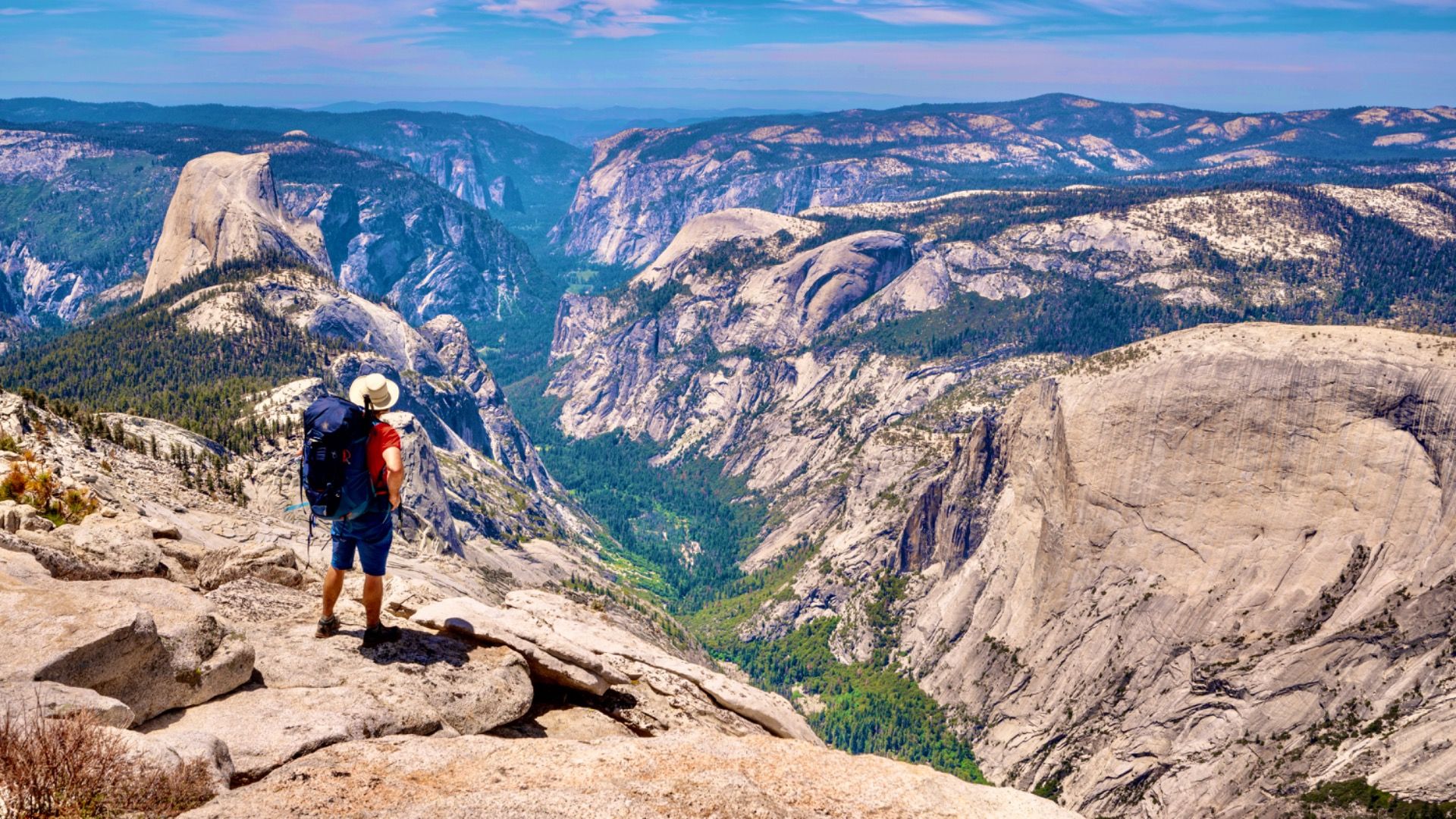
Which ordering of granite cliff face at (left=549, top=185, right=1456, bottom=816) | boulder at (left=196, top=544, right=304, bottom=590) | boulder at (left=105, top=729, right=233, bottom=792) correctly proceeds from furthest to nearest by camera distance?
→ granite cliff face at (left=549, top=185, right=1456, bottom=816) → boulder at (left=196, top=544, right=304, bottom=590) → boulder at (left=105, top=729, right=233, bottom=792)

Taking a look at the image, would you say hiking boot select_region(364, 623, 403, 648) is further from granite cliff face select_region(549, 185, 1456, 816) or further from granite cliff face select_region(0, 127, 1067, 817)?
granite cliff face select_region(549, 185, 1456, 816)

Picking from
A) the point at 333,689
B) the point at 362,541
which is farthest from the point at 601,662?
the point at 333,689

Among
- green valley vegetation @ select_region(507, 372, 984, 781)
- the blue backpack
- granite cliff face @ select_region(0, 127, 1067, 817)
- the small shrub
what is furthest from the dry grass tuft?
green valley vegetation @ select_region(507, 372, 984, 781)

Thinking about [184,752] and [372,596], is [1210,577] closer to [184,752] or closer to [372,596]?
[372,596]

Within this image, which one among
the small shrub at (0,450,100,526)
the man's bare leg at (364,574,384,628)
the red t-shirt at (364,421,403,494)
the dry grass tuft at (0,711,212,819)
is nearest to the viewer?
the dry grass tuft at (0,711,212,819)

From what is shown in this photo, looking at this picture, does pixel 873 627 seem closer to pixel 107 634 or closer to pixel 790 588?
pixel 790 588

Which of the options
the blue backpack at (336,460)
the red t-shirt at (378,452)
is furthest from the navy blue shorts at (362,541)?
the red t-shirt at (378,452)

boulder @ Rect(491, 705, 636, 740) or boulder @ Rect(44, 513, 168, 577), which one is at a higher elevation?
boulder @ Rect(44, 513, 168, 577)

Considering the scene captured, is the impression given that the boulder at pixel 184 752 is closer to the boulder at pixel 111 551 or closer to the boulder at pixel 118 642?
the boulder at pixel 118 642
